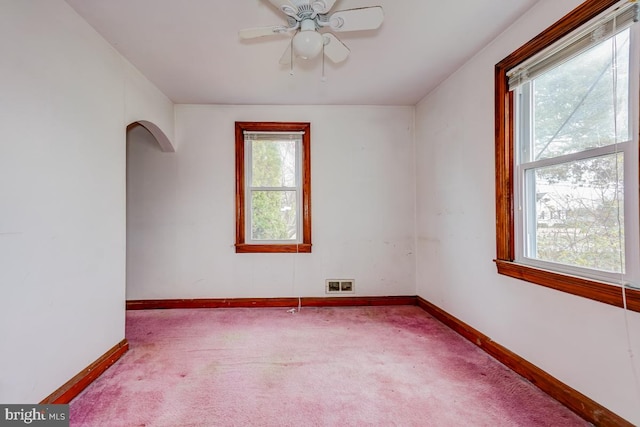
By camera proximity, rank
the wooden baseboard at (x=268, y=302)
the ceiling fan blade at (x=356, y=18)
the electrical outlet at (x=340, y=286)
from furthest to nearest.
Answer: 1. the electrical outlet at (x=340, y=286)
2. the wooden baseboard at (x=268, y=302)
3. the ceiling fan blade at (x=356, y=18)

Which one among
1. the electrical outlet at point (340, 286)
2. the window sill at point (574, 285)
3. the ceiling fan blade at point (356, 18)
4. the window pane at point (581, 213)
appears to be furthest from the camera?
the electrical outlet at point (340, 286)

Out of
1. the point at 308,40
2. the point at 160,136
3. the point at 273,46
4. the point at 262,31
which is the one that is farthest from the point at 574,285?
the point at 160,136

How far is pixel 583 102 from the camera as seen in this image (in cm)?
161

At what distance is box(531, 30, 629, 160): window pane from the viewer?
4.68 feet

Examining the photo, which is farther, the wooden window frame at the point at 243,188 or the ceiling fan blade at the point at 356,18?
the wooden window frame at the point at 243,188

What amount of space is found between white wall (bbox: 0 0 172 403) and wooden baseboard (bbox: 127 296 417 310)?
1150 millimetres

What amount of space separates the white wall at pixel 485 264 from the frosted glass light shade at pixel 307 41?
1.38 m

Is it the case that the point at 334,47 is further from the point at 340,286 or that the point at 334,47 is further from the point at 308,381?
the point at 340,286

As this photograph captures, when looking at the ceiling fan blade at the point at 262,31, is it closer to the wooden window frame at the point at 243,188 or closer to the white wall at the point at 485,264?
the white wall at the point at 485,264

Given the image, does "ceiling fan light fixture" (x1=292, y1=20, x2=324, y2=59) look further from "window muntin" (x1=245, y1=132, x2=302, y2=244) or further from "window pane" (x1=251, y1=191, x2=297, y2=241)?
"window pane" (x1=251, y1=191, x2=297, y2=241)

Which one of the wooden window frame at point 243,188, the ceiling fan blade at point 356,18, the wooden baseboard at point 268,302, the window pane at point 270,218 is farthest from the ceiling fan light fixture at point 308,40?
the wooden baseboard at point 268,302

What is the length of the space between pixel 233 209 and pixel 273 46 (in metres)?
1.88

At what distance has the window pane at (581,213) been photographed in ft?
4.79

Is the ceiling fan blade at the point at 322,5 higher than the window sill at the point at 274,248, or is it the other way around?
the ceiling fan blade at the point at 322,5
